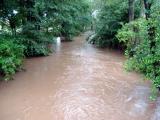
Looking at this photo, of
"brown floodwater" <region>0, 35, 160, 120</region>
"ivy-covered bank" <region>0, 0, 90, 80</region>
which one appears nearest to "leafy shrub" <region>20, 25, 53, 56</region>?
"ivy-covered bank" <region>0, 0, 90, 80</region>

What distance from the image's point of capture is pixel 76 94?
8.66 metres

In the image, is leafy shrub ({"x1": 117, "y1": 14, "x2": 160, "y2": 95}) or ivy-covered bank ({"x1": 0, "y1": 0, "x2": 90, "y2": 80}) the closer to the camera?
leafy shrub ({"x1": 117, "y1": 14, "x2": 160, "y2": 95})

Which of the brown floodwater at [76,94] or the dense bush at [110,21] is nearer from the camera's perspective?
the brown floodwater at [76,94]

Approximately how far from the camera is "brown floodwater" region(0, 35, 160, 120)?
701 cm

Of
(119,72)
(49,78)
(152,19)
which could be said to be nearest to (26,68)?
(49,78)

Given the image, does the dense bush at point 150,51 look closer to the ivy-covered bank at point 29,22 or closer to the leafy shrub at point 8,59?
the leafy shrub at point 8,59

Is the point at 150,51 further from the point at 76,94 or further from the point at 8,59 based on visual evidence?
the point at 8,59

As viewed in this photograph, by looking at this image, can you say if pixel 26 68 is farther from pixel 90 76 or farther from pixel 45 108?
pixel 45 108

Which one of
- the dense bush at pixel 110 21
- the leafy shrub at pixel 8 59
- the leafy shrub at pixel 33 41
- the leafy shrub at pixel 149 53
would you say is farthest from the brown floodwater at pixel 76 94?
Answer: the dense bush at pixel 110 21

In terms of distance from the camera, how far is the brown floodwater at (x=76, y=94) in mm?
7012

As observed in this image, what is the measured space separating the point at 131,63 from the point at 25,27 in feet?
26.1

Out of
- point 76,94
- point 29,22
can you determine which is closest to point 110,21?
point 29,22

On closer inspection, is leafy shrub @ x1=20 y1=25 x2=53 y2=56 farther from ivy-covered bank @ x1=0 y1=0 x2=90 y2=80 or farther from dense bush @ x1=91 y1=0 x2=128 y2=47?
dense bush @ x1=91 y1=0 x2=128 y2=47

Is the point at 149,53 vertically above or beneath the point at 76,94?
above
